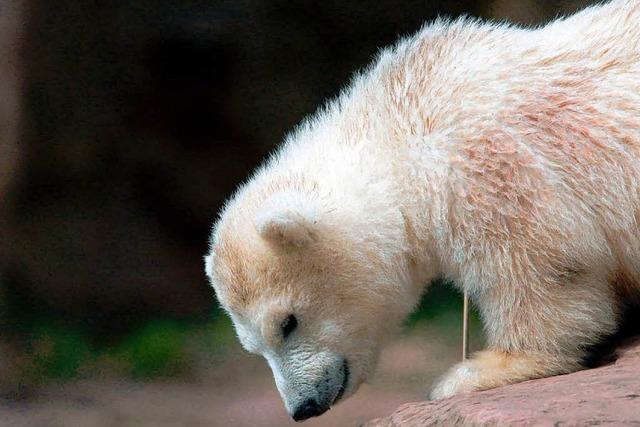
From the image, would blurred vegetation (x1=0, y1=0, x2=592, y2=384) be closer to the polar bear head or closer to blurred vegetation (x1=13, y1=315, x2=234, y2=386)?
blurred vegetation (x1=13, y1=315, x2=234, y2=386)

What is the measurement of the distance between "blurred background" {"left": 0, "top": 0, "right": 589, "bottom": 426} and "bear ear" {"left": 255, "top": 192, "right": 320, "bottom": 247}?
10.8 ft

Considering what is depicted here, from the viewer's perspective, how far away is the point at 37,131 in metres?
6.73

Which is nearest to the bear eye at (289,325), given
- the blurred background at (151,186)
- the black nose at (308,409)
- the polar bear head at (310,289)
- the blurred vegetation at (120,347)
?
the polar bear head at (310,289)

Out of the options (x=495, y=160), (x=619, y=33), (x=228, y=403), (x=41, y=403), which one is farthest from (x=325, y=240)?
(x=41, y=403)

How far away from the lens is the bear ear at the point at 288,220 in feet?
11.2

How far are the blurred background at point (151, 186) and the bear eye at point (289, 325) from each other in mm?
3074

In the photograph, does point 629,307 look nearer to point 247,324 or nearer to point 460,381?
point 460,381

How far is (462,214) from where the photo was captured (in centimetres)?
341

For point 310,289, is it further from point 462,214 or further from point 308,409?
point 462,214

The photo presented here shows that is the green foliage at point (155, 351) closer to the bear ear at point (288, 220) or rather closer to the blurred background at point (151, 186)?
the blurred background at point (151, 186)

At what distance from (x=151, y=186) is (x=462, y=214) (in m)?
4.12

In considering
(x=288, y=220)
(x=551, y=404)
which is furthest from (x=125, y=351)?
(x=551, y=404)

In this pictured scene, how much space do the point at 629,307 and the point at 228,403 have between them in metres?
3.74

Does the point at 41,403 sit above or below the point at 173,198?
below
